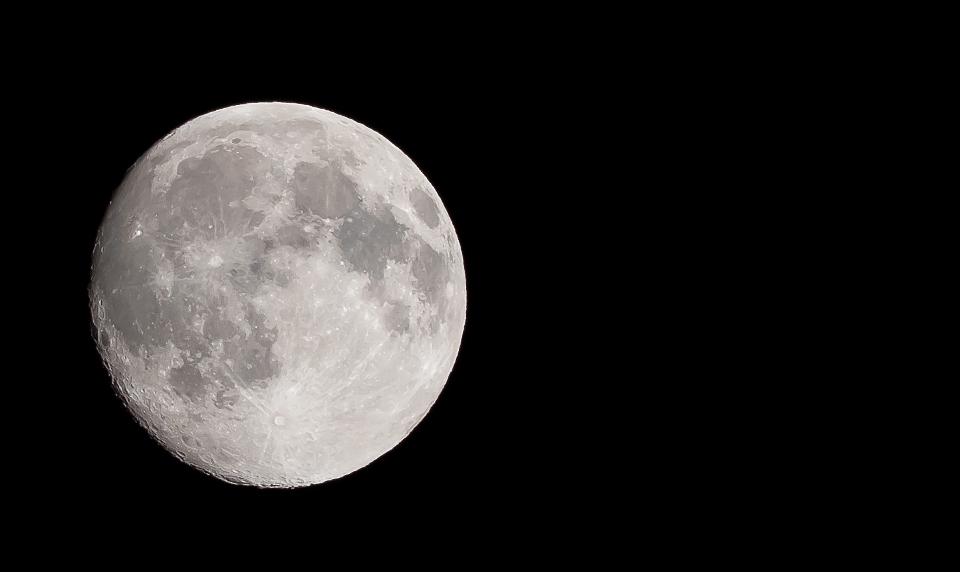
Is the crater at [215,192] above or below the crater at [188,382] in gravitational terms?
above

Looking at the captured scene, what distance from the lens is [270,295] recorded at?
11.8ft

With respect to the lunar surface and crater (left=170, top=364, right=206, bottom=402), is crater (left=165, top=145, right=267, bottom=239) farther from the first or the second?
crater (left=170, top=364, right=206, bottom=402)

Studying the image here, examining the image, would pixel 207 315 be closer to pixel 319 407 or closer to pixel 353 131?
pixel 319 407

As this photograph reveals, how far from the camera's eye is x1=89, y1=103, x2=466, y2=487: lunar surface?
143 inches

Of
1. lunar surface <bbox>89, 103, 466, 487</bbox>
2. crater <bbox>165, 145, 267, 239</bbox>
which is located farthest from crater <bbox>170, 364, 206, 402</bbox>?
crater <bbox>165, 145, 267, 239</bbox>

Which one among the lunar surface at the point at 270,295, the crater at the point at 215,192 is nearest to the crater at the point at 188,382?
the lunar surface at the point at 270,295

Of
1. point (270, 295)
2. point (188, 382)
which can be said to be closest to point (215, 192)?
point (270, 295)

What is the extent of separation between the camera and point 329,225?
12.3 ft

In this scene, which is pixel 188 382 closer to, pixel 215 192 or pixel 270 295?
pixel 270 295

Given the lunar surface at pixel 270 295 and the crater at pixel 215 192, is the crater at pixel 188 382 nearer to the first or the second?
the lunar surface at pixel 270 295

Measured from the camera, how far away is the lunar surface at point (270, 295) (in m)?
3.64

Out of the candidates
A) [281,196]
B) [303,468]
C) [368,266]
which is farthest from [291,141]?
[303,468]

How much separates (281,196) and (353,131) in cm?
78

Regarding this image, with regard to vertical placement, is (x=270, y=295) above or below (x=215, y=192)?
below
